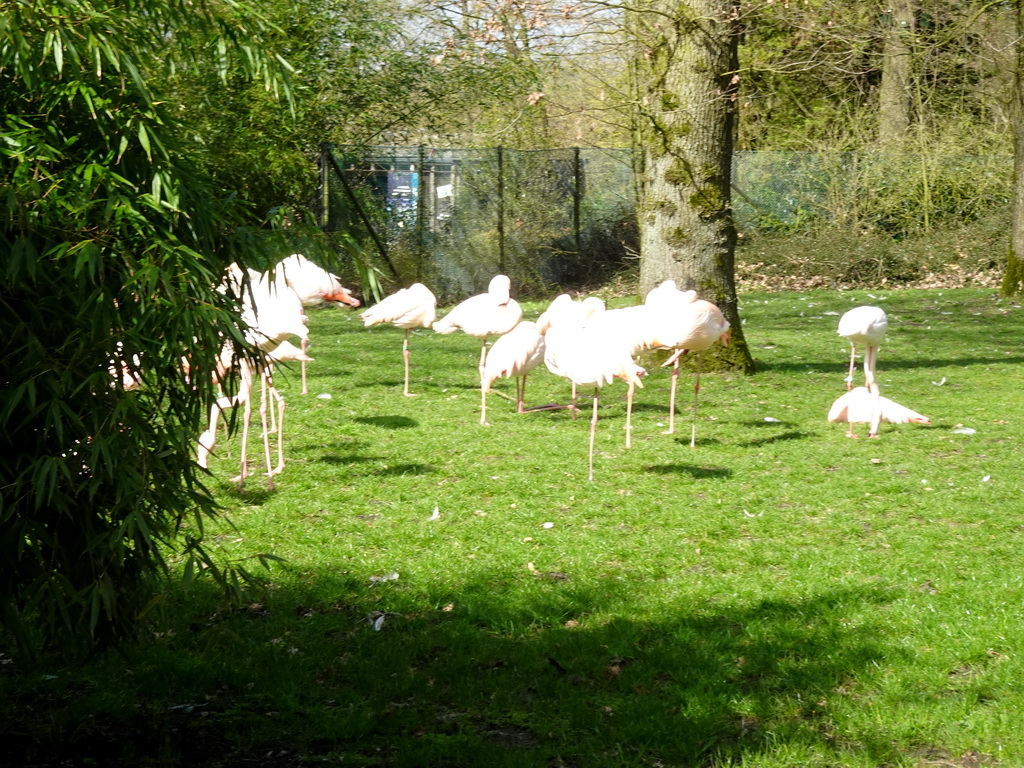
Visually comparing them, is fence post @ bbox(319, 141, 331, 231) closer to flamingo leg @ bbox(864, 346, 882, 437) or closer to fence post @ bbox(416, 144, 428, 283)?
fence post @ bbox(416, 144, 428, 283)

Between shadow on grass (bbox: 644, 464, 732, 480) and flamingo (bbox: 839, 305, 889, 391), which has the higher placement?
flamingo (bbox: 839, 305, 889, 391)

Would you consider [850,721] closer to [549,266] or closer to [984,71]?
[549,266]

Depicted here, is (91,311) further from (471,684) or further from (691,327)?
(691,327)

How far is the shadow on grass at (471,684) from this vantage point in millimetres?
3756

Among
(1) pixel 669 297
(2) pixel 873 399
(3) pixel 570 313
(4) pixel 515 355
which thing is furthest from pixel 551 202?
(3) pixel 570 313

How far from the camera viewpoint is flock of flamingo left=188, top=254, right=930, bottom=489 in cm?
706

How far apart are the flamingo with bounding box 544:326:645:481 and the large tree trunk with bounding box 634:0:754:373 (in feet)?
11.7

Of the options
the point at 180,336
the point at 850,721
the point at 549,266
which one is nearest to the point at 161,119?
the point at 180,336

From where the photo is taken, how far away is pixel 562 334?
734 cm

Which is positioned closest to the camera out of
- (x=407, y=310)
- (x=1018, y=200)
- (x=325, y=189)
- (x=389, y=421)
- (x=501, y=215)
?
(x=389, y=421)

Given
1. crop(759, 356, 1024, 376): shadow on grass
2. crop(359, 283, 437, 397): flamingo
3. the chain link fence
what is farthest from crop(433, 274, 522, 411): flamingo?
the chain link fence

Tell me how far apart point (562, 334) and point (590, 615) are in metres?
2.81

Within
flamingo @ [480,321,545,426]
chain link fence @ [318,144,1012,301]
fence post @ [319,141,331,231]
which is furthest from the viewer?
chain link fence @ [318,144,1012,301]

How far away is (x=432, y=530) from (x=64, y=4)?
12.6 ft
